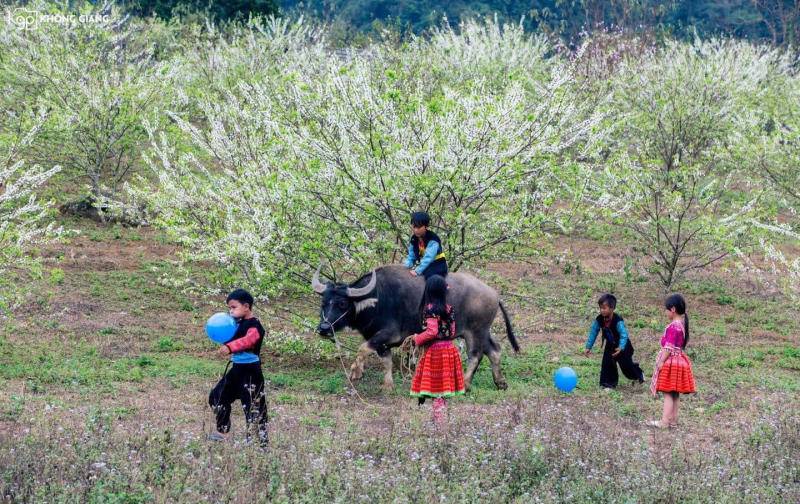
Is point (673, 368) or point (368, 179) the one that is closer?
point (673, 368)

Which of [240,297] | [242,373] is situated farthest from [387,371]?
[240,297]

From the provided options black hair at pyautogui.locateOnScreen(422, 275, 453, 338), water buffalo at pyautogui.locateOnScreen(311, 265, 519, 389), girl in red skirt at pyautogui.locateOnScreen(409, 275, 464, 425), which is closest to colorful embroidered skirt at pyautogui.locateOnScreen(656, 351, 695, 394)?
girl in red skirt at pyautogui.locateOnScreen(409, 275, 464, 425)

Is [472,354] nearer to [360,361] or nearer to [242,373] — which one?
[360,361]

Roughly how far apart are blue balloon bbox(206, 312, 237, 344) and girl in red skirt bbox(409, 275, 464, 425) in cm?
231

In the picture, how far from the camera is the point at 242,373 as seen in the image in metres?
8.95

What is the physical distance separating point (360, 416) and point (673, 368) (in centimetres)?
372

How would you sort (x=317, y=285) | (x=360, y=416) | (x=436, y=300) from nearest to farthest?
(x=436, y=300)
(x=360, y=416)
(x=317, y=285)

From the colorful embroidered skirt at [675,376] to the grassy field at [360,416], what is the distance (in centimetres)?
51

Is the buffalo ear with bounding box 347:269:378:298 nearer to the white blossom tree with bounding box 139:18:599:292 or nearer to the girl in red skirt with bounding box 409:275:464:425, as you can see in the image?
the white blossom tree with bounding box 139:18:599:292

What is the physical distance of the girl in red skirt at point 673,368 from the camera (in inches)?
433

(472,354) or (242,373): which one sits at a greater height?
(472,354)

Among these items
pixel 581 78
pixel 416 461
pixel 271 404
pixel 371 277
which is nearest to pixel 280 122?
pixel 371 277

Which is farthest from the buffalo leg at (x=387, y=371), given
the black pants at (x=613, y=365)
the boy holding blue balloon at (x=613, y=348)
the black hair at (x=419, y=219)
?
the black pants at (x=613, y=365)

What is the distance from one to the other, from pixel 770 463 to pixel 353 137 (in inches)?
263
